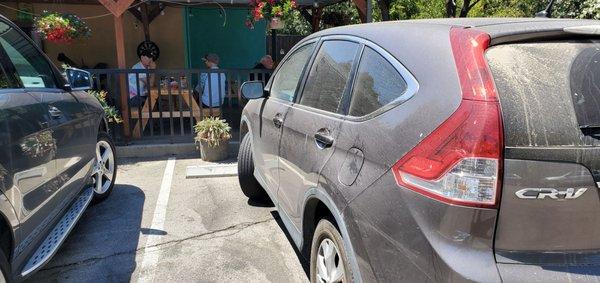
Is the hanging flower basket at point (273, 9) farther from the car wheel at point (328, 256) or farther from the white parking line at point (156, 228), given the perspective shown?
the car wheel at point (328, 256)

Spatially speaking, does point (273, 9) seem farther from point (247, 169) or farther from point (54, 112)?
point (54, 112)

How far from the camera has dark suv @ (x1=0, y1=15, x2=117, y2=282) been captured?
8.54ft

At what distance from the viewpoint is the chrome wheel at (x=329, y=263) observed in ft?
7.80

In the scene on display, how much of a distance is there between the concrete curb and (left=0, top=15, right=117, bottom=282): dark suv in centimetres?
264

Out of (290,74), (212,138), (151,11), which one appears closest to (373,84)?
(290,74)

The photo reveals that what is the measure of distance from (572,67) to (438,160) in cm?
62

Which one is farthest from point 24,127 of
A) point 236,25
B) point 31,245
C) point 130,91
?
point 236,25

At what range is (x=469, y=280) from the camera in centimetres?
156

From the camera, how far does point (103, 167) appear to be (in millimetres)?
4949

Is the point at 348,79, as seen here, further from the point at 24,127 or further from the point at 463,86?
the point at 24,127

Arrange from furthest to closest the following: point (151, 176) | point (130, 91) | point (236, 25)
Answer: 1. point (236, 25)
2. point (130, 91)
3. point (151, 176)

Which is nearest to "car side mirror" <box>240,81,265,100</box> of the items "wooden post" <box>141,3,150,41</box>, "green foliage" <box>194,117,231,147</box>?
"green foliage" <box>194,117,231,147</box>

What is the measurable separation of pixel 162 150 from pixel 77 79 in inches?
127

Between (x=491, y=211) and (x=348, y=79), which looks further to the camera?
(x=348, y=79)
